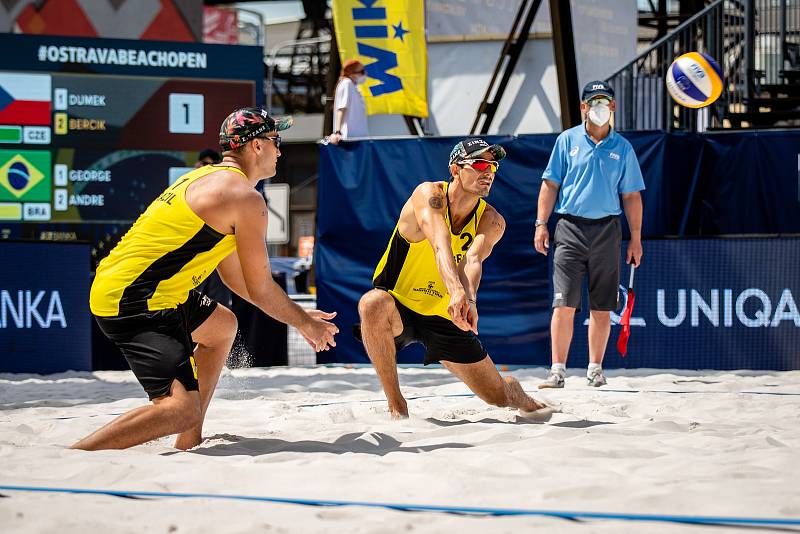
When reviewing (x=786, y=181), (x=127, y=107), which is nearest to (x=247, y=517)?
(x=786, y=181)

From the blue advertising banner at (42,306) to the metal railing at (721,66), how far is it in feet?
20.5

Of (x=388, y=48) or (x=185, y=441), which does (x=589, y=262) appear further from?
(x=388, y=48)

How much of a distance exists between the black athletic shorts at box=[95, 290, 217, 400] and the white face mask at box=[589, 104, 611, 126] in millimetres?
3853

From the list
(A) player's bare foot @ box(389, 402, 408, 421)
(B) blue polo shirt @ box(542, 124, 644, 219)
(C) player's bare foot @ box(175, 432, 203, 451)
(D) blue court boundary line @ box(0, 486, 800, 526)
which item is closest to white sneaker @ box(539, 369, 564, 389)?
(B) blue polo shirt @ box(542, 124, 644, 219)

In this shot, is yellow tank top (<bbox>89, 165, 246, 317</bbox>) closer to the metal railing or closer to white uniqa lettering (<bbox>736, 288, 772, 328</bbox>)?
white uniqa lettering (<bbox>736, 288, 772, 328</bbox>)

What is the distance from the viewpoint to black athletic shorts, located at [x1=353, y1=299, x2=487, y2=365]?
5133 millimetres

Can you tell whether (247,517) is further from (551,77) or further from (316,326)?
(551,77)

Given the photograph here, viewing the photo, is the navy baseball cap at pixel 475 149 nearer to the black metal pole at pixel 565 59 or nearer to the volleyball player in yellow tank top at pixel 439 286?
the volleyball player in yellow tank top at pixel 439 286

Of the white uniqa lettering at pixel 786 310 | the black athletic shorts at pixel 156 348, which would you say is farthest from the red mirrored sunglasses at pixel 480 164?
the white uniqa lettering at pixel 786 310

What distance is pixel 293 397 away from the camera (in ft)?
21.7

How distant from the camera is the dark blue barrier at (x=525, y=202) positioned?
8242mm

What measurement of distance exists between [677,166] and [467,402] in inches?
133

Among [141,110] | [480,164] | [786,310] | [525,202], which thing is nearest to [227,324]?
[480,164]

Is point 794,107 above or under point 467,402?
above
